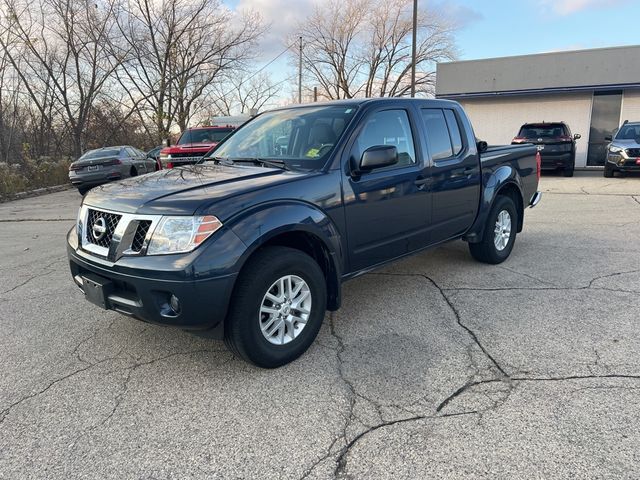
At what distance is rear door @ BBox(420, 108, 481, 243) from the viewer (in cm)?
447

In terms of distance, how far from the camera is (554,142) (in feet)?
53.1

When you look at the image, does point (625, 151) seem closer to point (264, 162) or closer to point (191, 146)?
point (191, 146)

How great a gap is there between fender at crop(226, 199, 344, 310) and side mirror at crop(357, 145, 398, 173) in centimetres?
51

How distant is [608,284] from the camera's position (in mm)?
4773

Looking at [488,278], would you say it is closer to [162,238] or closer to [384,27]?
[162,238]

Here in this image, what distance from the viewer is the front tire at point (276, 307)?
2.94m

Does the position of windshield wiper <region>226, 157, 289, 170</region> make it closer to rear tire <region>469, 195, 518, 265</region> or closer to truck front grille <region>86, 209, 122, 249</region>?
truck front grille <region>86, 209, 122, 249</region>

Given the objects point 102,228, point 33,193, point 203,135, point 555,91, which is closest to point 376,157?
point 102,228

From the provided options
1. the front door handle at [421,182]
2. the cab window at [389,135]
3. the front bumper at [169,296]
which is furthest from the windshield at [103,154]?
the front bumper at [169,296]

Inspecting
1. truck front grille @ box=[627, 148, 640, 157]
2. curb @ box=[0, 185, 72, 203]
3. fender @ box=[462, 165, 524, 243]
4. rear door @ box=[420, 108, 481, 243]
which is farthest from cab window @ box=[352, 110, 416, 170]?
curb @ box=[0, 185, 72, 203]

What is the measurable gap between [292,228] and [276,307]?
0.54 m

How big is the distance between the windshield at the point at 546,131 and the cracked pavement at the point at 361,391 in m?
12.8

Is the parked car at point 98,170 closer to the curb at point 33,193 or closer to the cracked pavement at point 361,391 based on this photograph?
the curb at point 33,193

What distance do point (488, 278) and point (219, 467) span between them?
3717mm
